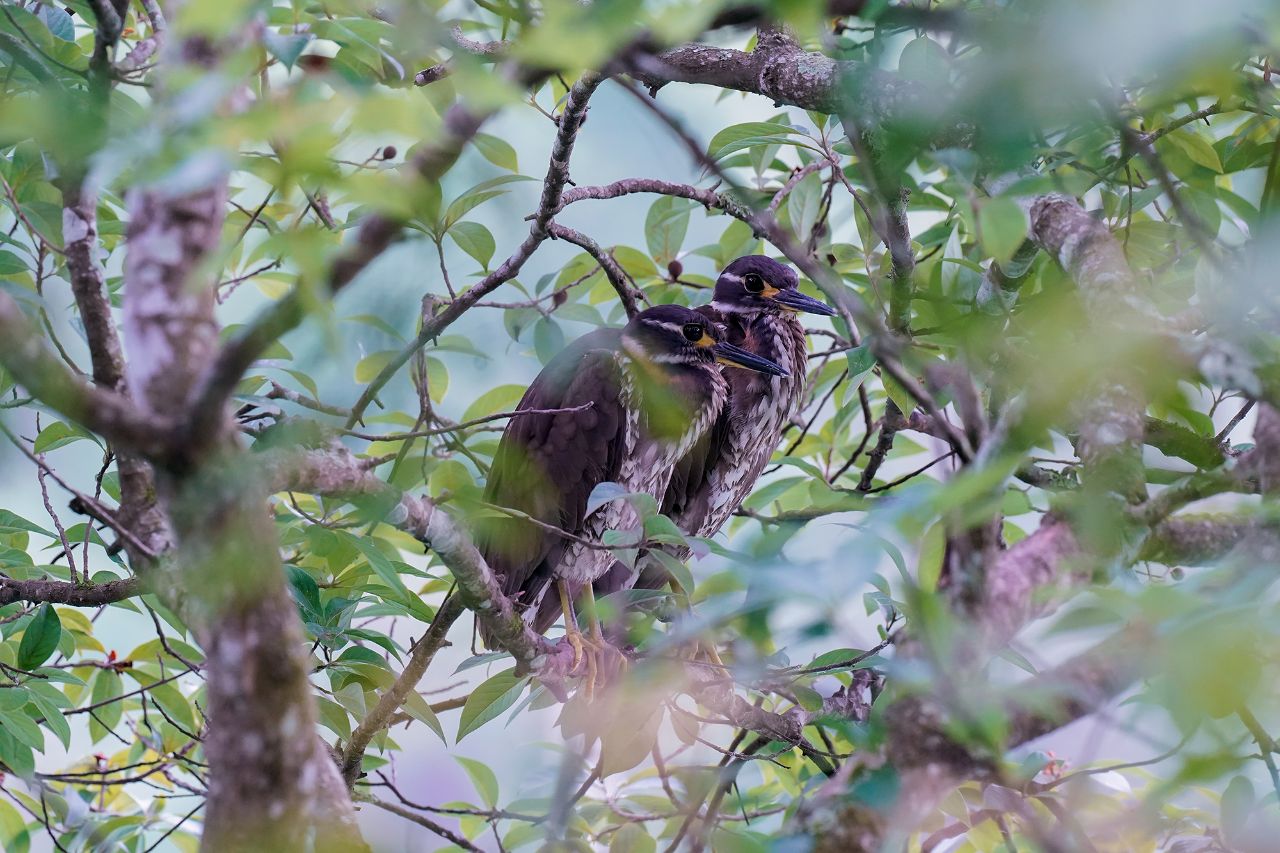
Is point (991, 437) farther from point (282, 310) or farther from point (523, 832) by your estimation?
point (523, 832)

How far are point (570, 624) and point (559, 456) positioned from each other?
1.73ft

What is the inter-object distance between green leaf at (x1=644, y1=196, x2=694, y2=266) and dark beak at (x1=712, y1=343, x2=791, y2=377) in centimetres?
39

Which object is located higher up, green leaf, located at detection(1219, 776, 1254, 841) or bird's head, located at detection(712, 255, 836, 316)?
bird's head, located at detection(712, 255, 836, 316)

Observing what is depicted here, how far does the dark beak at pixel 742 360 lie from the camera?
3547 millimetres

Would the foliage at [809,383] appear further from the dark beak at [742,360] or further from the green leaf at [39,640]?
the dark beak at [742,360]

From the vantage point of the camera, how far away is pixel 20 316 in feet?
3.41

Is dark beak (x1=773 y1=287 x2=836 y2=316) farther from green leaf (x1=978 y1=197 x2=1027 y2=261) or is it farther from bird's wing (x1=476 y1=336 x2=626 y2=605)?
green leaf (x1=978 y1=197 x2=1027 y2=261)

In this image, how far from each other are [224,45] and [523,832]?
210 centimetres

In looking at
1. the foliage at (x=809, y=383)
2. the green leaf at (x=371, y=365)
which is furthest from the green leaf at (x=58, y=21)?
the green leaf at (x=371, y=365)

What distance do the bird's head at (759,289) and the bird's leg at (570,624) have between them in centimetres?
117

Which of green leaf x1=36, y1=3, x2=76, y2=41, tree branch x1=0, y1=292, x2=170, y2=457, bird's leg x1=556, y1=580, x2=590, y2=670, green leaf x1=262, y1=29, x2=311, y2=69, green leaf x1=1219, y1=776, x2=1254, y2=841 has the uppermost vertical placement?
green leaf x1=36, y1=3, x2=76, y2=41

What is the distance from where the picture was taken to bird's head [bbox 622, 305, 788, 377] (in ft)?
11.5

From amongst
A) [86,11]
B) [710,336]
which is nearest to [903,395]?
[710,336]

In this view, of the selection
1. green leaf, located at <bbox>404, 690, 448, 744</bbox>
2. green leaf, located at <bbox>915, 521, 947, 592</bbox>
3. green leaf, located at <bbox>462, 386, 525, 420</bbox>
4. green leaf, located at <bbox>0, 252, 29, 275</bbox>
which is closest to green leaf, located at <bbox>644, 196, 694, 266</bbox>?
green leaf, located at <bbox>462, 386, 525, 420</bbox>
